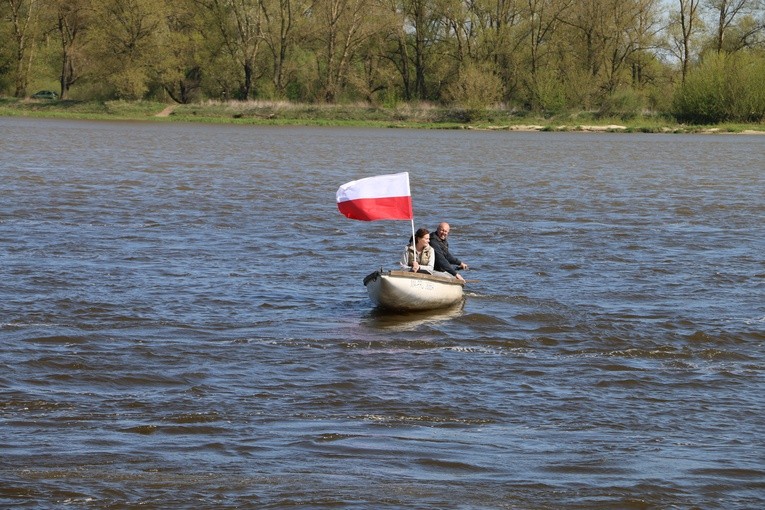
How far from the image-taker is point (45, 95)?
3767 inches

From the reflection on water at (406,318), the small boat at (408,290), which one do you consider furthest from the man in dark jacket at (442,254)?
the reflection on water at (406,318)

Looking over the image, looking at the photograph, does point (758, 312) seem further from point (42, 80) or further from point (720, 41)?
point (42, 80)

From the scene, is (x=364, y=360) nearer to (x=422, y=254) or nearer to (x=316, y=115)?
(x=422, y=254)

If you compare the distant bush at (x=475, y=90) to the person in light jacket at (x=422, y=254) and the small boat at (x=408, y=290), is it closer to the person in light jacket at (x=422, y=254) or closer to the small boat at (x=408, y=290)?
the person in light jacket at (x=422, y=254)

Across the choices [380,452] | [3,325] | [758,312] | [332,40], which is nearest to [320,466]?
[380,452]

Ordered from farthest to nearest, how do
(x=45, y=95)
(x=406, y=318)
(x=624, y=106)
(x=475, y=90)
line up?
(x=45, y=95) → (x=624, y=106) → (x=475, y=90) → (x=406, y=318)

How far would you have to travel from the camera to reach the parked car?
9349 centimetres

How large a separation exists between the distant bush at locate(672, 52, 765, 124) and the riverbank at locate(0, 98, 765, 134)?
1803 mm

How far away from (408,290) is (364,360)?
2.40 m

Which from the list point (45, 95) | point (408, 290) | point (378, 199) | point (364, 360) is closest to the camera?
point (364, 360)

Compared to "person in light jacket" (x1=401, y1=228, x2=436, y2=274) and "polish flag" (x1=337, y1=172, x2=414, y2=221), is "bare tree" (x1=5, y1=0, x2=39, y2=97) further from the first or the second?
"person in light jacket" (x1=401, y1=228, x2=436, y2=274)

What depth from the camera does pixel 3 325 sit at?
1417 cm

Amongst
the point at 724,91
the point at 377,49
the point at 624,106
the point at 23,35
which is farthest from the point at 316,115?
the point at 724,91

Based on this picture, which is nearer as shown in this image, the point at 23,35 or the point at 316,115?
the point at 316,115
